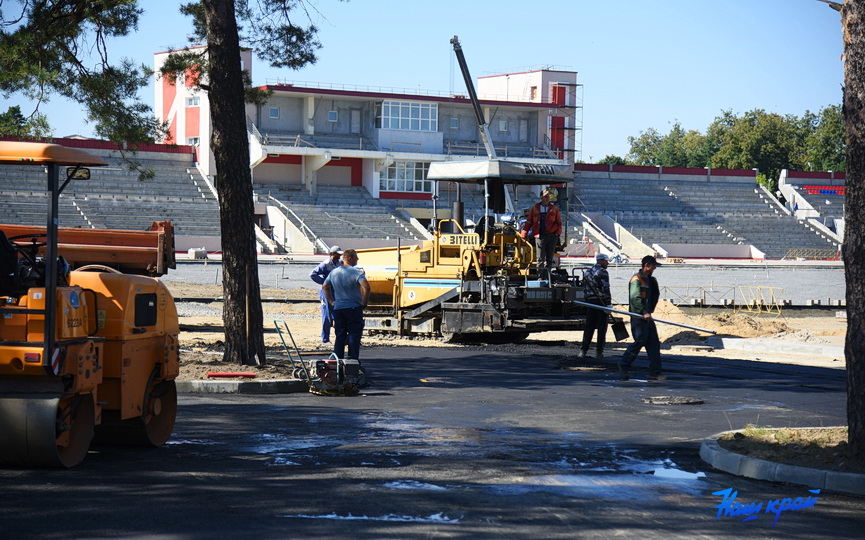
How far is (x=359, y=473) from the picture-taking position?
8219mm

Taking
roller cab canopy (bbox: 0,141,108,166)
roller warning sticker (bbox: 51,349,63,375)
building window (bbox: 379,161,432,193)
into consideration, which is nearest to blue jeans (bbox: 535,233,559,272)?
roller cab canopy (bbox: 0,141,108,166)

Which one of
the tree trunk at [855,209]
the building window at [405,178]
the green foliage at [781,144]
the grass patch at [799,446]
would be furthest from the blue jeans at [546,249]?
the green foliage at [781,144]

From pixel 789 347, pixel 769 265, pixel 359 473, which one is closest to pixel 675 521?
pixel 359 473

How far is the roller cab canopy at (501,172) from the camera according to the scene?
68.5 feet

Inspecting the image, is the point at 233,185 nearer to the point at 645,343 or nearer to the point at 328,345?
the point at 328,345

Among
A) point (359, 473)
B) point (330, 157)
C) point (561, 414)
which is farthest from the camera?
point (330, 157)

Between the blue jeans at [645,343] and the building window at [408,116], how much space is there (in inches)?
1952

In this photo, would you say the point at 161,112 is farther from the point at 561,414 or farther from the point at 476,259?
the point at 561,414

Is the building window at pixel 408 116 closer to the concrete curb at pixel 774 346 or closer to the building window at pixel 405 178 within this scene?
the building window at pixel 405 178

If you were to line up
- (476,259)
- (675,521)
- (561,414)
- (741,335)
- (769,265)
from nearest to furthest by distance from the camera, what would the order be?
(675,521), (561,414), (476,259), (741,335), (769,265)

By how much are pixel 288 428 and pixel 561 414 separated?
128 inches

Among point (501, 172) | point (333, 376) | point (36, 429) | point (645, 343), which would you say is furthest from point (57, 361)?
point (501, 172)

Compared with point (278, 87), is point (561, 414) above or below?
below

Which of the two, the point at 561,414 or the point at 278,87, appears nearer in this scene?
the point at 561,414
